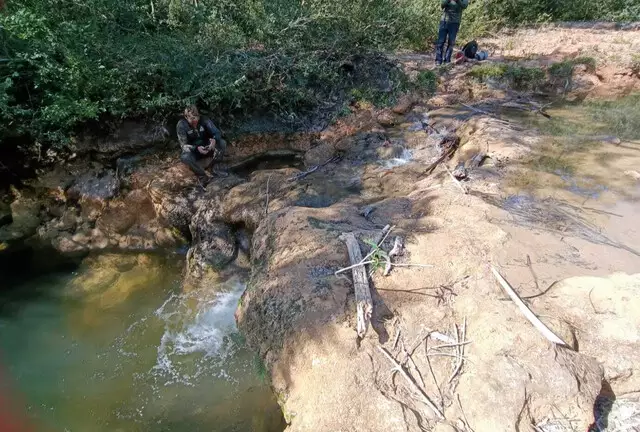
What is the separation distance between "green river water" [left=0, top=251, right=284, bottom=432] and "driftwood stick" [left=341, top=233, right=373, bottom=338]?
134cm

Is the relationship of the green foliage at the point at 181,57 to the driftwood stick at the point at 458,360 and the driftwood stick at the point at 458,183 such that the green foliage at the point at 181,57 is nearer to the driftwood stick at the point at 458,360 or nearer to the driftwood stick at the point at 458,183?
the driftwood stick at the point at 458,183

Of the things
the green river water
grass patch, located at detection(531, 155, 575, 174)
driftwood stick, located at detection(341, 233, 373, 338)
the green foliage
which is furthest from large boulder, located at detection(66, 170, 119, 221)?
grass patch, located at detection(531, 155, 575, 174)

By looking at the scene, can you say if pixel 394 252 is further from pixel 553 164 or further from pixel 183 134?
pixel 183 134

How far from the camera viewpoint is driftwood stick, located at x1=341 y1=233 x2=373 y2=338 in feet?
9.65

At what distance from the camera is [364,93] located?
7.37 metres

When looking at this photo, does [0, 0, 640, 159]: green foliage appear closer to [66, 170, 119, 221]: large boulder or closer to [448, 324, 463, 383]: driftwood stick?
[66, 170, 119, 221]: large boulder

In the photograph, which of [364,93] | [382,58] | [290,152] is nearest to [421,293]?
[290,152]

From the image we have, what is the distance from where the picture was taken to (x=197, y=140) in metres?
5.84

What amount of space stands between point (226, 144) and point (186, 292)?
2.59 meters

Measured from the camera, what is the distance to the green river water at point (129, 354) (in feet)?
12.5

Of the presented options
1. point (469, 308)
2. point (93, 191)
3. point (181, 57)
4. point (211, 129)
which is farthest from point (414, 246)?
point (93, 191)

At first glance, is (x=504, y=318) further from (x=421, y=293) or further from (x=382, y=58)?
(x=382, y=58)

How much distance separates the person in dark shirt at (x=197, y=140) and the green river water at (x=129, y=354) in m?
1.46

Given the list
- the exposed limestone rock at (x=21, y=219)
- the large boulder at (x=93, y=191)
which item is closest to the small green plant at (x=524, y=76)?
the large boulder at (x=93, y=191)
